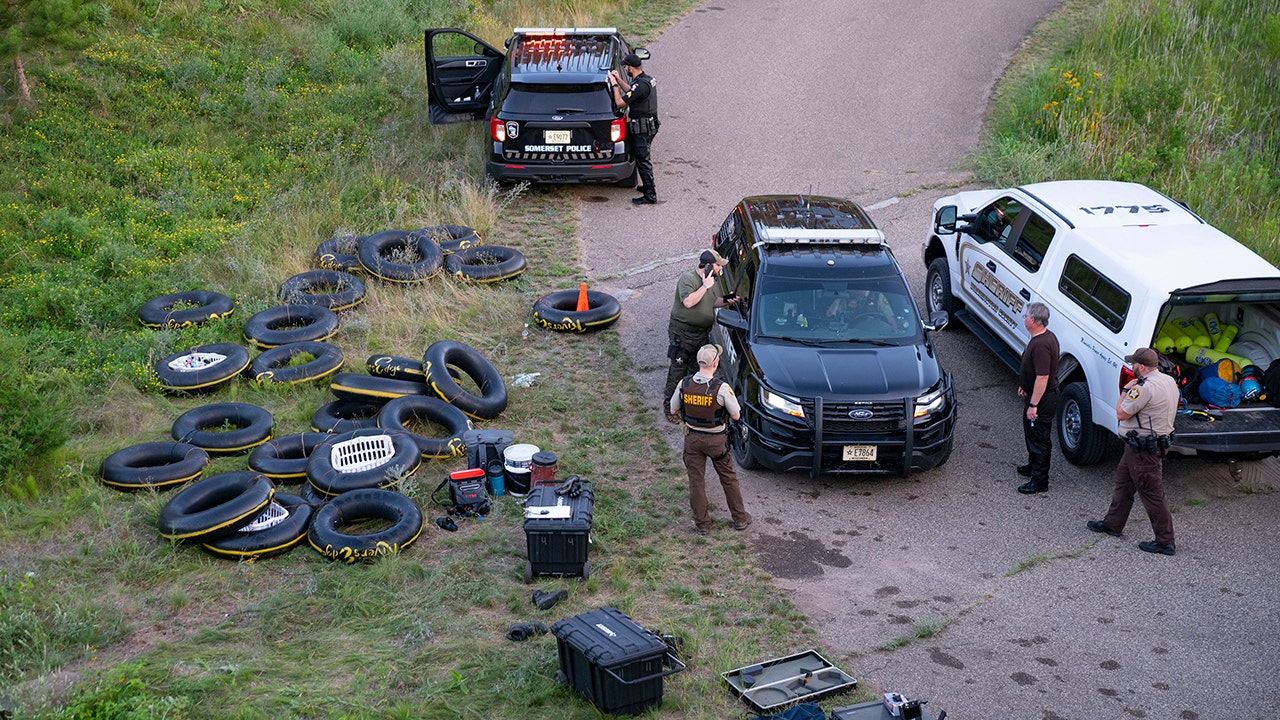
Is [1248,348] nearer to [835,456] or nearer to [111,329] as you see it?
[835,456]

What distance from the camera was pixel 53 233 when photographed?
15125 millimetres

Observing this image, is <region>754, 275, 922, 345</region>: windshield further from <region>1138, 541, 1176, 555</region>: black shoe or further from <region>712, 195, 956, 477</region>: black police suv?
<region>1138, 541, 1176, 555</region>: black shoe

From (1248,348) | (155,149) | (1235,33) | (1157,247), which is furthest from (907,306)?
(1235,33)

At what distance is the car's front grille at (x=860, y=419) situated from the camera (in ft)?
31.9

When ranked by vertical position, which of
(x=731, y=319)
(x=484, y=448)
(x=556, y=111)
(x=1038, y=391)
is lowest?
(x=484, y=448)

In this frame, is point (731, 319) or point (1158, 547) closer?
point (1158, 547)

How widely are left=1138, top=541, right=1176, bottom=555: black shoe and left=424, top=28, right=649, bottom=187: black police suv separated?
9.13 metres

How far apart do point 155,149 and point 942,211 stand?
12.4 meters

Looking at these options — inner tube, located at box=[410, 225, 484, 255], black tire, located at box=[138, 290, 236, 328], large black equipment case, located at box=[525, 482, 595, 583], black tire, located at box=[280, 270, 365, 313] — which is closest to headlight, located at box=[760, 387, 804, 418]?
large black equipment case, located at box=[525, 482, 595, 583]

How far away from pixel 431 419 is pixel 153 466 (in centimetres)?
246

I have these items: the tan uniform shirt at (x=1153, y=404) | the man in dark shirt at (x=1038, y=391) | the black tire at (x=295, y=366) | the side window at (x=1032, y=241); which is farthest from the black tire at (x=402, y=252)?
the tan uniform shirt at (x=1153, y=404)

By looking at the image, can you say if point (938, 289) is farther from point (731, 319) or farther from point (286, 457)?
point (286, 457)

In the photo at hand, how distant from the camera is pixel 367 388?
10711 mm

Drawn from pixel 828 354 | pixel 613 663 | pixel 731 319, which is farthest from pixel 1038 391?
pixel 613 663
